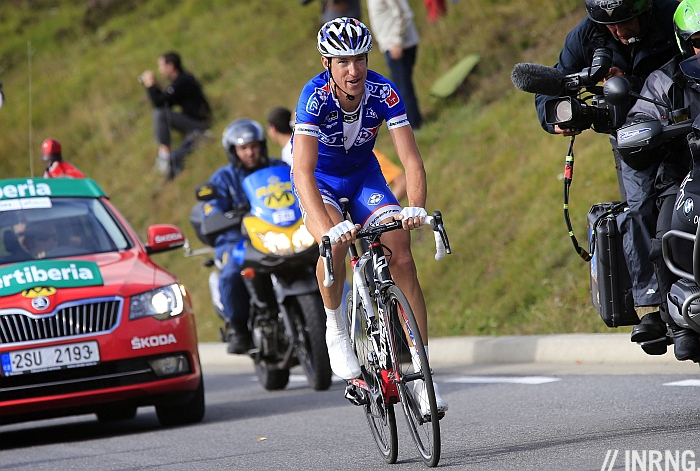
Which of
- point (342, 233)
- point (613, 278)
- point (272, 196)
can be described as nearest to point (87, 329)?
point (272, 196)

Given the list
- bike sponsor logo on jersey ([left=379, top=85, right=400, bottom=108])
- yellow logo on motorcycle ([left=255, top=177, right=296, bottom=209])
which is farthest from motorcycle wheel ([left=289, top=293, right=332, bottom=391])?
bike sponsor logo on jersey ([left=379, top=85, right=400, bottom=108])

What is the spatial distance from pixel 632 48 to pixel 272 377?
17.3 ft

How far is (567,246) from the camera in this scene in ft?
39.8

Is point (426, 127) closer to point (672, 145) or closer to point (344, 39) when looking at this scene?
point (344, 39)

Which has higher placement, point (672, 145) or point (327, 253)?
point (672, 145)

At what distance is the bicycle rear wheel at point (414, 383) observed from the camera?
5.65m

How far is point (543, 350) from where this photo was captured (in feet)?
33.7

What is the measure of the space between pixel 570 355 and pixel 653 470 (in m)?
4.81

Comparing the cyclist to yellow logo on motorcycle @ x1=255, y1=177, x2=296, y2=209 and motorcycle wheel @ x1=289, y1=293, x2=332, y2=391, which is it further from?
yellow logo on motorcycle @ x1=255, y1=177, x2=296, y2=209

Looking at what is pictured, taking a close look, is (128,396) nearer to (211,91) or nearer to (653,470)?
(653,470)

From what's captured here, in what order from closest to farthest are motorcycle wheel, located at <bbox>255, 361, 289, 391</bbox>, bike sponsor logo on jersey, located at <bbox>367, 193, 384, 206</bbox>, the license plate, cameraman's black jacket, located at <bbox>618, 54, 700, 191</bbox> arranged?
cameraman's black jacket, located at <bbox>618, 54, 700, 191</bbox> → bike sponsor logo on jersey, located at <bbox>367, 193, 384, 206</bbox> → the license plate → motorcycle wheel, located at <bbox>255, 361, 289, 391</bbox>

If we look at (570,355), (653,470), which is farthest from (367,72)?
(570,355)

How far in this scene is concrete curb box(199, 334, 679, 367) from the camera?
9.45 metres

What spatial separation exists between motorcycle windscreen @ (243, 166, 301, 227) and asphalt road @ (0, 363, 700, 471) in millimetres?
1510
